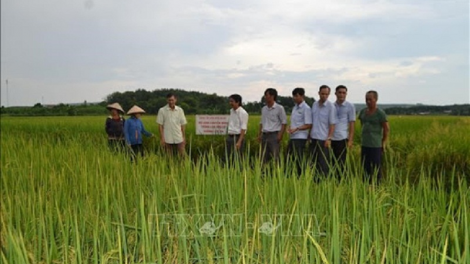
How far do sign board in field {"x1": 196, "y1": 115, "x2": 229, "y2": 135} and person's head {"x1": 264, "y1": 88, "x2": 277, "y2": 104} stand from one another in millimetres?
889

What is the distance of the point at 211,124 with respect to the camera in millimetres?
5328

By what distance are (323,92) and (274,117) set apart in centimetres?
71

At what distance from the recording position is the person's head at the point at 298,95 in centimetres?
436

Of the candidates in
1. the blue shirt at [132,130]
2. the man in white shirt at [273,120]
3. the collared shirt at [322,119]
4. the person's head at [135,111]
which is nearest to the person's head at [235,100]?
the man in white shirt at [273,120]

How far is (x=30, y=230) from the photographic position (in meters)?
1.53

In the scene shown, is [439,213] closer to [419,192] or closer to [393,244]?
[419,192]

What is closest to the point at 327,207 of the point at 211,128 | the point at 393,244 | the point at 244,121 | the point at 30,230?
the point at 393,244

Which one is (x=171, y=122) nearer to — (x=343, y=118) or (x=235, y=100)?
(x=235, y=100)

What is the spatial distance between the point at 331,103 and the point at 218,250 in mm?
3071

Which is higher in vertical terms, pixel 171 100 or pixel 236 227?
pixel 171 100

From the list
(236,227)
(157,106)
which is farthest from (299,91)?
(157,106)

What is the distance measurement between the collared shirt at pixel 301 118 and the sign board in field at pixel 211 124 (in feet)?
3.88

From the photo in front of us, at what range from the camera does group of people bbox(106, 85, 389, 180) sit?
404 centimetres

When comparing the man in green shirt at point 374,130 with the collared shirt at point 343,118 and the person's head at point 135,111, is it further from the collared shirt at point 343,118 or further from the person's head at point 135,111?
the person's head at point 135,111
